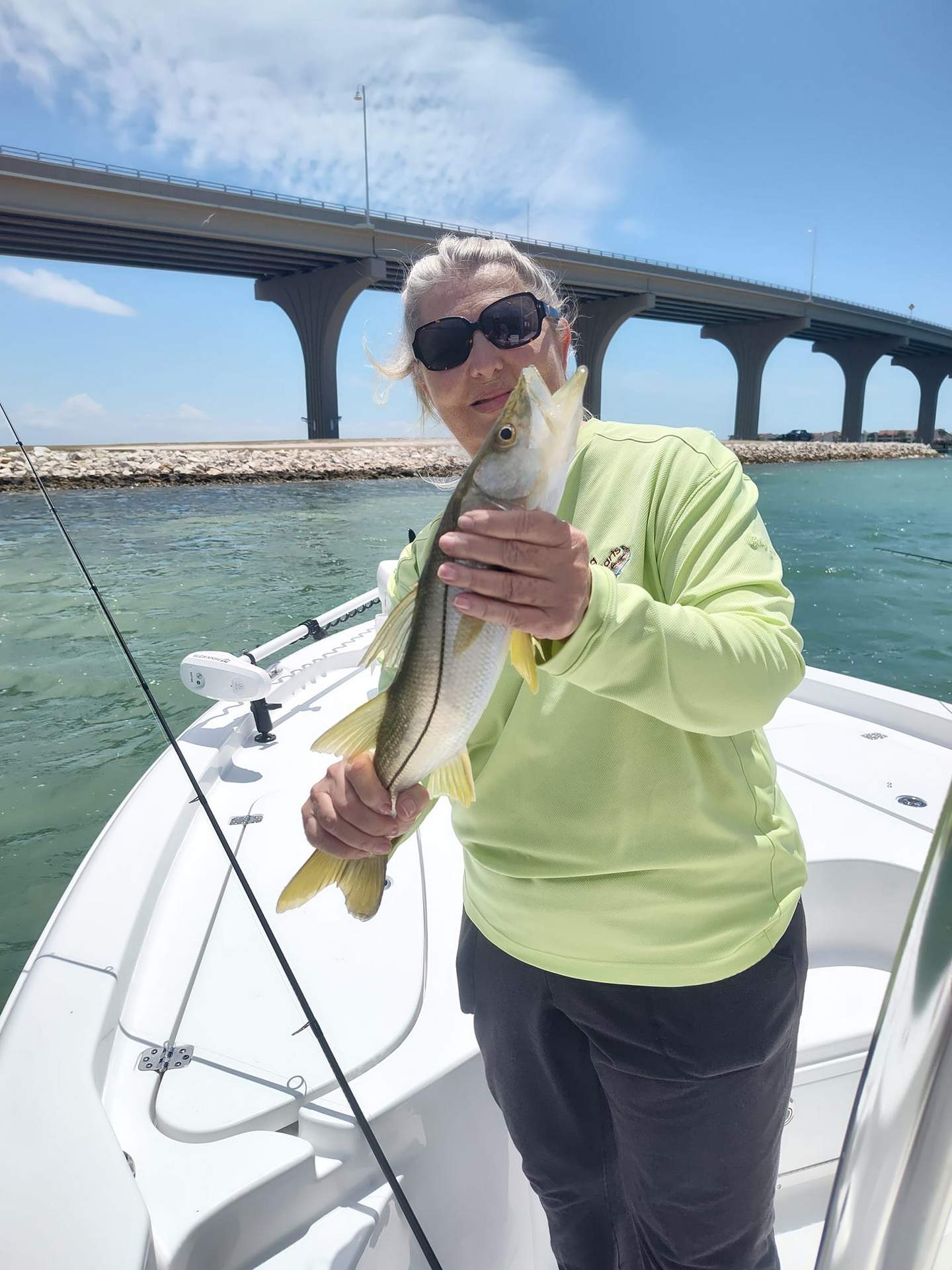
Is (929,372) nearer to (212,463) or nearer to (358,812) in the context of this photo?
(212,463)

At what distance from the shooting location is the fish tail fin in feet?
4.48

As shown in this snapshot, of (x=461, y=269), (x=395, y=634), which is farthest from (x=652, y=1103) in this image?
(x=461, y=269)

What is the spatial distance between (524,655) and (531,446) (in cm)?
29

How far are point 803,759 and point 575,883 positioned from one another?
8.60 feet

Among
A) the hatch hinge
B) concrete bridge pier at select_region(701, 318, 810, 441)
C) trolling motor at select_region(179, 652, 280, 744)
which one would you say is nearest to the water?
trolling motor at select_region(179, 652, 280, 744)

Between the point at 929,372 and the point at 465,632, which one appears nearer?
the point at 465,632

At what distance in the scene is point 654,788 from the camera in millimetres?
1340

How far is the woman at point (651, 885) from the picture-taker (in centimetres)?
→ 133

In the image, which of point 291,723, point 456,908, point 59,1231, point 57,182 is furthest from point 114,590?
point 57,182

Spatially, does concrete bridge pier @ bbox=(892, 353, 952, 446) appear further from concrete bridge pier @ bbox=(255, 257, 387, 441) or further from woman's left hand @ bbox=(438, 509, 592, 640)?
woman's left hand @ bbox=(438, 509, 592, 640)

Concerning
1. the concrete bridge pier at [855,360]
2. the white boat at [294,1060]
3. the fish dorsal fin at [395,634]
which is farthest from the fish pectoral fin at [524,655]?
the concrete bridge pier at [855,360]

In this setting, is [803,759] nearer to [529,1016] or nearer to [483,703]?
[529,1016]

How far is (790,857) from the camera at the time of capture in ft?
4.64

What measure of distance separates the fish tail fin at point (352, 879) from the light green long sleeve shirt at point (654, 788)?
23 centimetres
